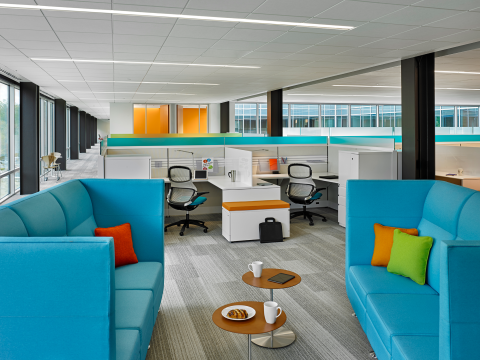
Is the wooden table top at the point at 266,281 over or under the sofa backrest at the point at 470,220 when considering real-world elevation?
under

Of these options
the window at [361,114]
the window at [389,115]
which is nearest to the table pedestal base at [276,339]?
the window at [361,114]

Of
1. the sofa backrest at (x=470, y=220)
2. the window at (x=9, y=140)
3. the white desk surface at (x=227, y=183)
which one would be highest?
the window at (x=9, y=140)

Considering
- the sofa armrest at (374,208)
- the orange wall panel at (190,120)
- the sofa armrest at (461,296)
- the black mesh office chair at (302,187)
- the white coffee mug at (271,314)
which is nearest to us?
the sofa armrest at (461,296)

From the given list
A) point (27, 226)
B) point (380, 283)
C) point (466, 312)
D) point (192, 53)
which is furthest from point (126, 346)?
point (192, 53)

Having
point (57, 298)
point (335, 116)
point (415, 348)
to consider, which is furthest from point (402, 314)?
point (335, 116)

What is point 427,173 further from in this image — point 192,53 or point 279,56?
point 192,53

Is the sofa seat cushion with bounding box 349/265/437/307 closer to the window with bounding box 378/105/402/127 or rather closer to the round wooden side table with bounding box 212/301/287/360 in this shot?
the round wooden side table with bounding box 212/301/287/360

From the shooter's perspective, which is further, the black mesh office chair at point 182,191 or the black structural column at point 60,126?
the black structural column at point 60,126

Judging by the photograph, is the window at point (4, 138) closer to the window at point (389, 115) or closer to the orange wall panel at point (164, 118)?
the orange wall panel at point (164, 118)

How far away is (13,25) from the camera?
4324 mm

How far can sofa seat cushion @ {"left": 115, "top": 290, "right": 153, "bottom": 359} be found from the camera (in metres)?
2.28

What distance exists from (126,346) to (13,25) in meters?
3.68

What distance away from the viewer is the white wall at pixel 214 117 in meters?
16.4

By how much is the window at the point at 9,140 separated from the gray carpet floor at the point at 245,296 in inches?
180
